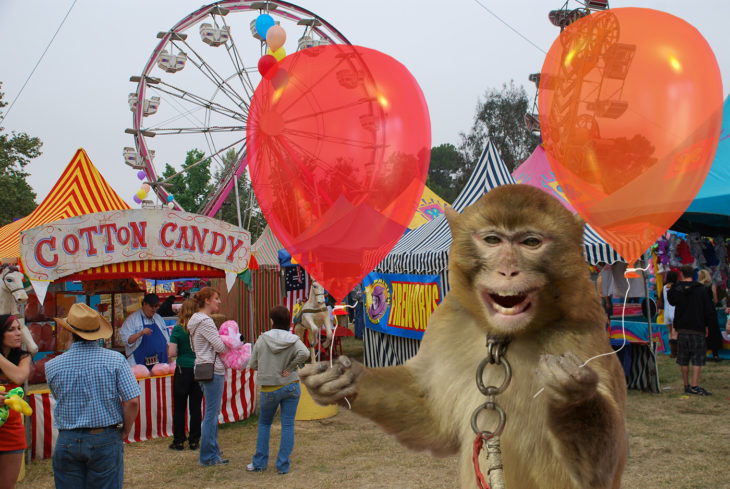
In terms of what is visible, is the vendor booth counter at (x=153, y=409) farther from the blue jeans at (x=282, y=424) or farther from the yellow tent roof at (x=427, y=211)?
the yellow tent roof at (x=427, y=211)

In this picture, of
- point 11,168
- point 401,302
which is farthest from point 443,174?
point 401,302

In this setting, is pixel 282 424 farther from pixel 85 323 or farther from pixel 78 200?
pixel 78 200

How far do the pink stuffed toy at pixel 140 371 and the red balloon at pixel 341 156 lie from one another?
5618mm

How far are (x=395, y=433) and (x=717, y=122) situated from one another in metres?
1.74

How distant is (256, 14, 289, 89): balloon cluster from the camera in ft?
7.71

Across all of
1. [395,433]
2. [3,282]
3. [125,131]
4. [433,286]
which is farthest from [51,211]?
[395,433]

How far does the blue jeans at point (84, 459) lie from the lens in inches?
142

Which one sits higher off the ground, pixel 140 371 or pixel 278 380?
pixel 278 380

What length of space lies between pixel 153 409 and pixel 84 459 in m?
3.73

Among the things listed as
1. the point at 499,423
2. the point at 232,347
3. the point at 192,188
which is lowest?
the point at 232,347

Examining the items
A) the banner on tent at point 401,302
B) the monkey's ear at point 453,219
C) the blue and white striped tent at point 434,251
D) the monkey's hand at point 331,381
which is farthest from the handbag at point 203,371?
the monkey's ear at point 453,219

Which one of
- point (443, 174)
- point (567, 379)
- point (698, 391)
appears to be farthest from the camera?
point (443, 174)

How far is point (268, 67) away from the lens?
2482mm

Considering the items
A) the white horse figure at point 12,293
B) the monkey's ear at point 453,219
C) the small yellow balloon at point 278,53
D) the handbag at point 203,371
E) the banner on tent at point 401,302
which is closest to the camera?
the monkey's ear at point 453,219
